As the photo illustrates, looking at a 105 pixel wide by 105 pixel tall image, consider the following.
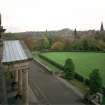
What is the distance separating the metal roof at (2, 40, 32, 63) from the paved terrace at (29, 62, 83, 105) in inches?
277

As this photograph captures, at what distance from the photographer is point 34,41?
82562 millimetres

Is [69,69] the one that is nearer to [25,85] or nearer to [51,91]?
[51,91]

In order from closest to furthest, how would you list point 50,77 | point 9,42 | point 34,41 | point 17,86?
point 9,42
point 17,86
point 50,77
point 34,41

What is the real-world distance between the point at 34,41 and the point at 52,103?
6164cm

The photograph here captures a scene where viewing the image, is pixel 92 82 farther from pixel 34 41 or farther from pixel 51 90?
pixel 34 41

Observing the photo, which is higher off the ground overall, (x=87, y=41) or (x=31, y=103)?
(x=87, y=41)

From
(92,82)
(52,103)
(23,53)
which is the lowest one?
(52,103)

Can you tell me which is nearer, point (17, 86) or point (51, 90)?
point (17, 86)

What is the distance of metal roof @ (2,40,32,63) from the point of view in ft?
49.8

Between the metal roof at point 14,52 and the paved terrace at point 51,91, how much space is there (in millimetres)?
7024

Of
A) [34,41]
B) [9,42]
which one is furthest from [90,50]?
[9,42]

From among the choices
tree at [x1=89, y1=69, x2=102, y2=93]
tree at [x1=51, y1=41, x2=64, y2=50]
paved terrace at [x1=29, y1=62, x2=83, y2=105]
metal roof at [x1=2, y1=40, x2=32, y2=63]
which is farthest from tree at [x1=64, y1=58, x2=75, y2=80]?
tree at [x1=51, y1=41, x2=64, y2=50]

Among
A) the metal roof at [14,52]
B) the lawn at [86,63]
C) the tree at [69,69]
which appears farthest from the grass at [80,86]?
the metal roof at [14,52]

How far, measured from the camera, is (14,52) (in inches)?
645
